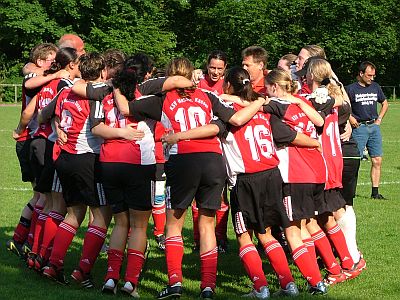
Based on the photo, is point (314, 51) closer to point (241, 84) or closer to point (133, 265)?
point (241, 84)

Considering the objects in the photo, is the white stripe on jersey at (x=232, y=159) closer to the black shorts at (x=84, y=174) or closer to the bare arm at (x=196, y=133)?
the bare arm at (x=196, y=133)

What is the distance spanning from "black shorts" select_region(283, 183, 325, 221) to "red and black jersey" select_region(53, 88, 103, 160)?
183 centimetres

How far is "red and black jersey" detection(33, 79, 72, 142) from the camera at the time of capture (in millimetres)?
8023

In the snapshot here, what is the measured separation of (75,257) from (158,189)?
6.43 ft

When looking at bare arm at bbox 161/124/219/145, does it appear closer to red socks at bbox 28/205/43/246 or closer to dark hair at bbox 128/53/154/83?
dark hair at bbox 128/53/154/83

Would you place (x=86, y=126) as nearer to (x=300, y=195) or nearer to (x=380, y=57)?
(x=300, y=195)

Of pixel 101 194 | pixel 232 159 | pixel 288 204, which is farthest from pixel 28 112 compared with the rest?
pixel 288 204

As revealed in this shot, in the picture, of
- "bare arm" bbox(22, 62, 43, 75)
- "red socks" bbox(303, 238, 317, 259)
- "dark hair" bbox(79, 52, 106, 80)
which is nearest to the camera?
"red socks" bbox(303, 238, 317, 259)

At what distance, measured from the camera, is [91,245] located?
24.0 feet

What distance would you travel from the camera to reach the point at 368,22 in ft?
183

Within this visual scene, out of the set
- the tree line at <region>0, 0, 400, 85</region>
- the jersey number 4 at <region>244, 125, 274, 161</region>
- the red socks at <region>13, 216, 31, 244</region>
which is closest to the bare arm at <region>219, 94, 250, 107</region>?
the jersey number 4 at <region>244, 125, 274, 161</region>

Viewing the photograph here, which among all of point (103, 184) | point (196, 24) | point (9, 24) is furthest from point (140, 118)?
point (196, 24)

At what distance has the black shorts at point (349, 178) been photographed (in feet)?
27.1

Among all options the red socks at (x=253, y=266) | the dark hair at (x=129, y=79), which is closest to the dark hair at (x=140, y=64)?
the dark hair at (x=129, y=79)
